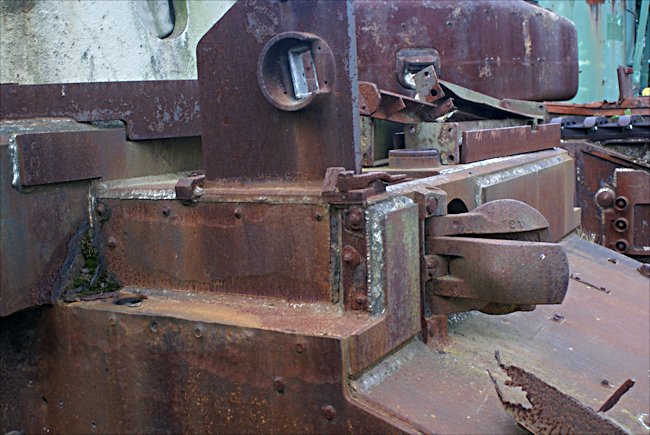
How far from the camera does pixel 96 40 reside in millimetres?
4074

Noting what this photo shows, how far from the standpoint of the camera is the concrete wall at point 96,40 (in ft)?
12.4

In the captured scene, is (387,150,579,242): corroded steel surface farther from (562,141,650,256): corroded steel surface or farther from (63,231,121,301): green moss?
(562,141,650,256): corroded steel surface

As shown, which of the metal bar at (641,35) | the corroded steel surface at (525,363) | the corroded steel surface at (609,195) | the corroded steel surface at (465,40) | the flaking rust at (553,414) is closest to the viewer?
the flaking rust at (553,414)

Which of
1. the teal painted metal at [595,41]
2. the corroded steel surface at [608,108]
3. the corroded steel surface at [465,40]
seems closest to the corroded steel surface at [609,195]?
the corroded steel surface at [608,108]

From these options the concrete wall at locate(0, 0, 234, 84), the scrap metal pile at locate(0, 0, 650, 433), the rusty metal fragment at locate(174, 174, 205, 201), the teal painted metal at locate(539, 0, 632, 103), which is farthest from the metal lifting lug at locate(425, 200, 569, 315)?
the teal painted metal at locate(539, 0, 632, 103)

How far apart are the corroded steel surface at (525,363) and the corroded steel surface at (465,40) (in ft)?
5.29

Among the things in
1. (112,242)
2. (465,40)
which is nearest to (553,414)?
(112,242)

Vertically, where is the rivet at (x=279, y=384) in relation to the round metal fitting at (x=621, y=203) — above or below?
above

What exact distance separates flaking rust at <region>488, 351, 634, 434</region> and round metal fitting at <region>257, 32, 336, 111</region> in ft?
3.41

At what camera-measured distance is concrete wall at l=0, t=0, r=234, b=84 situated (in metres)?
3.79

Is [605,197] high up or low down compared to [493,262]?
down

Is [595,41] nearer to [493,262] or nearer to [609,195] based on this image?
[609,195]

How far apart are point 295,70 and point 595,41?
13417 millimetres

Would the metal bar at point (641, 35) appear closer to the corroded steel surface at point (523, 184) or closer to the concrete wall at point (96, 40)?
the corroded steel surface at point (523, 184)
